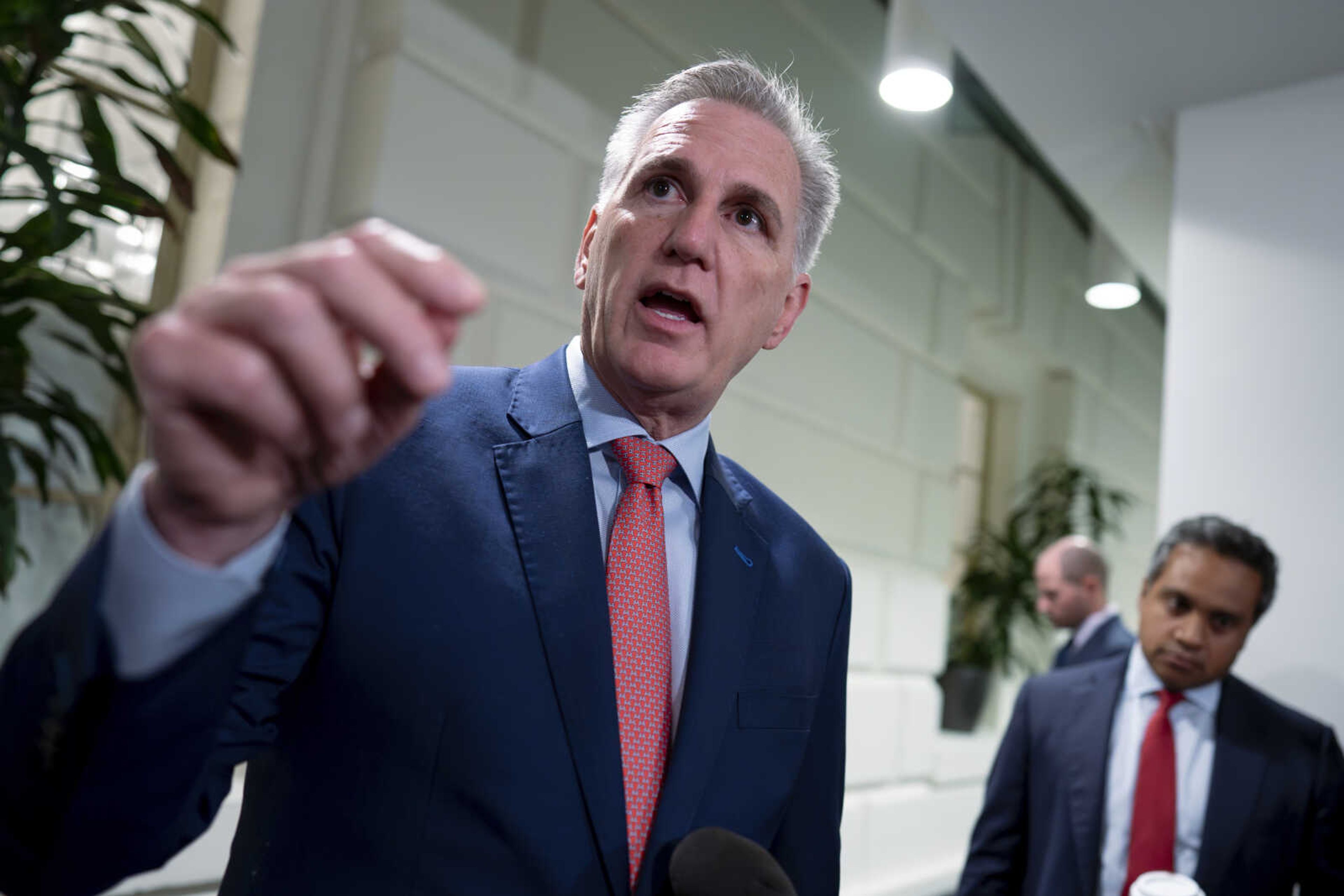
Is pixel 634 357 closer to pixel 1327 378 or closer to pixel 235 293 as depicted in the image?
pixel 235 293

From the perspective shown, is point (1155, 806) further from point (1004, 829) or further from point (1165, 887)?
point (1165, 887)

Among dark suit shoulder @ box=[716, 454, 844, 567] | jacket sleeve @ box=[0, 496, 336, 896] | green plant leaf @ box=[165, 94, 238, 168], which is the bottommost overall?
jacket sleeve @ box=[0, 496, 336, 896]

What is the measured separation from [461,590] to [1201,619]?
5.81 ft

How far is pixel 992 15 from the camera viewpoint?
275 centimetres

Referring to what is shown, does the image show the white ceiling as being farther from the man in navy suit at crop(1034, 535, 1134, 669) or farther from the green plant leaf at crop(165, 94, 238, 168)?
the green plant leaf at crop(165, 94, 238, 168)

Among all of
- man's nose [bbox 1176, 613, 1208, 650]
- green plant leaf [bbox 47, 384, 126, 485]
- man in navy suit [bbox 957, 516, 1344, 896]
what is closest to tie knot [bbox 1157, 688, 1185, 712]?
man in navy suit [bbox 957, 516, 1344, 896]

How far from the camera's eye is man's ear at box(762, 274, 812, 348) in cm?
131

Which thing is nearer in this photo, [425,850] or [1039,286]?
[425,850]

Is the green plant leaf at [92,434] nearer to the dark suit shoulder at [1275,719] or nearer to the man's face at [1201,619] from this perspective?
the man's face at [1201,619]

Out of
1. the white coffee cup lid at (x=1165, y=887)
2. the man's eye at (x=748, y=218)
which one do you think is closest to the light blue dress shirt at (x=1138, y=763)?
the white coffee cup lid at (x=1165, y=887)

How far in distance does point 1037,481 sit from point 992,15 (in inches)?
153

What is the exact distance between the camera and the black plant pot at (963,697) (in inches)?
204

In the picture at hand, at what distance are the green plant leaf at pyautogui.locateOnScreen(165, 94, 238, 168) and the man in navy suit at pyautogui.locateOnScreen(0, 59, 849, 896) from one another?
0.76m

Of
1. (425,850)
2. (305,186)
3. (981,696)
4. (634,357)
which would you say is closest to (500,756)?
(425,850)
